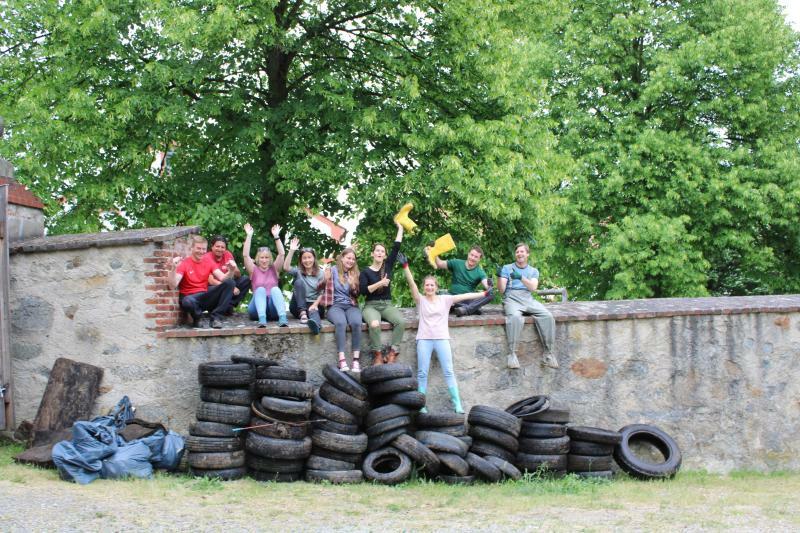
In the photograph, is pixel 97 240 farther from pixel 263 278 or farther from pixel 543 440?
pixel 543 440

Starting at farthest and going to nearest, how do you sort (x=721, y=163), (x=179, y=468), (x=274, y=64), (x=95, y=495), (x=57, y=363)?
(x=721, y=163), (x=274, y=64), (x=57, y=363), (x=179, y=468), (x=95, y=495)

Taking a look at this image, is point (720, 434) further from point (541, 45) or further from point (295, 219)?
point (541, 45)

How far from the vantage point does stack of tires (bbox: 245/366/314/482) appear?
342 inches

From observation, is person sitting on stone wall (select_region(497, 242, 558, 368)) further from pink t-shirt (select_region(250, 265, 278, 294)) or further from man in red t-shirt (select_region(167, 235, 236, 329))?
man in red t-shirt (select_region(167, 235, 236, 329))

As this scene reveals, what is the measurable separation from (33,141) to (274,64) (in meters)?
4.21

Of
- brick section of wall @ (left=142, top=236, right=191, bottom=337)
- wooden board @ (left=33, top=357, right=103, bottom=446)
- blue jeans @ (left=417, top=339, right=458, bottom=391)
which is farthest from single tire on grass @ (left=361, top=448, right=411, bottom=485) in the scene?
wooden board @ (left=33, top=357, right=103, bottom=446)

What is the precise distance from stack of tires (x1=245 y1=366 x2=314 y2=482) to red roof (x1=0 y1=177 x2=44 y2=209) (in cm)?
407

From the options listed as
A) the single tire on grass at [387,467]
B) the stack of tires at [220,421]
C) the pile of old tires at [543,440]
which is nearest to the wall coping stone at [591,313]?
the stack of tires at [220,421]

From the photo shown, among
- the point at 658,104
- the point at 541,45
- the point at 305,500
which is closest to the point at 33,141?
the point at 305,500

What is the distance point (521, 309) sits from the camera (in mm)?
10141

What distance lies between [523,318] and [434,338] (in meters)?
1.14

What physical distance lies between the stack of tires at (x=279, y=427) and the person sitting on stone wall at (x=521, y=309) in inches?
99.1

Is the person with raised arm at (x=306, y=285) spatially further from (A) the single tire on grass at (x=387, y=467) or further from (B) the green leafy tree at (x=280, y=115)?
(B) the green leafy tree at (x=280, y=115)

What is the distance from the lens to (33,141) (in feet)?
42.7
